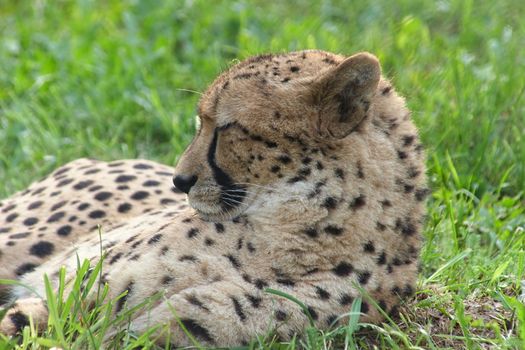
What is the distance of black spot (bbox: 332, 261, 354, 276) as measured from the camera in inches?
116

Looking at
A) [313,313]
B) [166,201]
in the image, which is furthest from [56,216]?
[313,313]

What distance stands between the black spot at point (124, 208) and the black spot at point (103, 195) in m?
0.08

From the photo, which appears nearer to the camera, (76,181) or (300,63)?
(300,63)

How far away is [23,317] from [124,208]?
34.2 inches

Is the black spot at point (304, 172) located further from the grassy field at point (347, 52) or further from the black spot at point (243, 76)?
the grassy field at point (347, 52)

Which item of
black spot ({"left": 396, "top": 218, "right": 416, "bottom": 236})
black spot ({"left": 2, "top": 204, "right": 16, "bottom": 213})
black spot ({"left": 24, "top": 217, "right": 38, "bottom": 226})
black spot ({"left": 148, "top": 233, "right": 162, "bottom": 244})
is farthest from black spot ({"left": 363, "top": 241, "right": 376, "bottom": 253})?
black spot ({"left": 2, "top": 204, "right": 16, "bottom": 213})

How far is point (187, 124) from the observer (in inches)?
206

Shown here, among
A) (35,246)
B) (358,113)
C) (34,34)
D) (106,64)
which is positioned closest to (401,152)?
(358,113)

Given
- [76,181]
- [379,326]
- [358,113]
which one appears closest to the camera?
[358,113]

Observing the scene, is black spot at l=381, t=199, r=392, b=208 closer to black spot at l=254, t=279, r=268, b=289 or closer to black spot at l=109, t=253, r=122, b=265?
black spot at l=254, t=279, r=268, b=289

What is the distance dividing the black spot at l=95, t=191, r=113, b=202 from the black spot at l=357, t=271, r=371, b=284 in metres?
1.40

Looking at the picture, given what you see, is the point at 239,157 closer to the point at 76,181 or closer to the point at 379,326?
the point at 379,326

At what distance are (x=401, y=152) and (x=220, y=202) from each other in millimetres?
577

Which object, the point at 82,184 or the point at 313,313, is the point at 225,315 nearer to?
the point at 313,313
